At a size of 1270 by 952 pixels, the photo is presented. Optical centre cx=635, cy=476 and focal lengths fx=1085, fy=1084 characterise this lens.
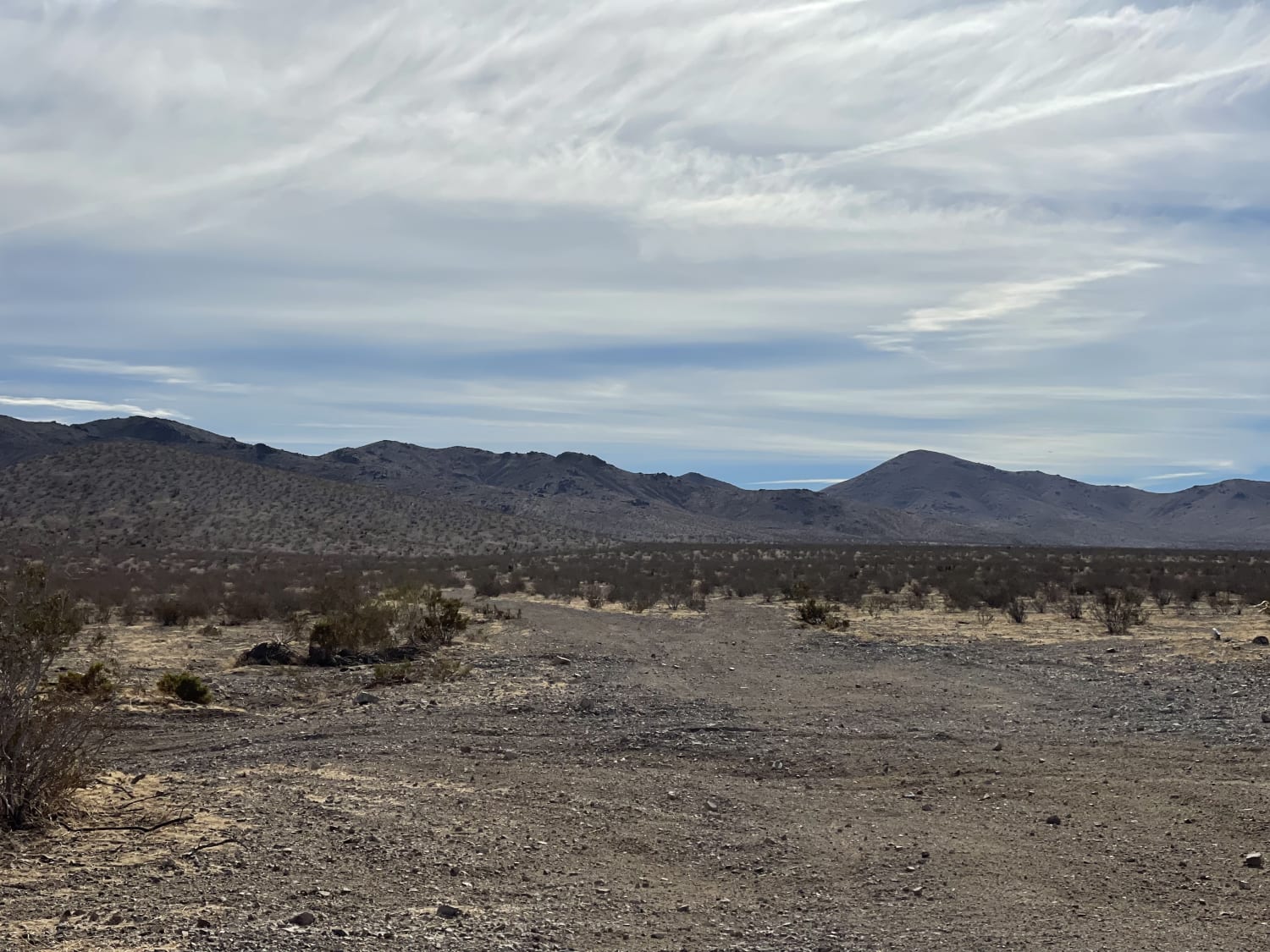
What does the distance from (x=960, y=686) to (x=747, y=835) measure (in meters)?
9.41

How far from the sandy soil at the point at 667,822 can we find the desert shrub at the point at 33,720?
0.93 ft

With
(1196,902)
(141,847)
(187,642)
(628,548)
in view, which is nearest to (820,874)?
(1196,902)

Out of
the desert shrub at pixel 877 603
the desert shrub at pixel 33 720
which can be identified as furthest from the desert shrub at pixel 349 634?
the desert shrub at pixel 877 603

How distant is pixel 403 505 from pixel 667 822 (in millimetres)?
86529

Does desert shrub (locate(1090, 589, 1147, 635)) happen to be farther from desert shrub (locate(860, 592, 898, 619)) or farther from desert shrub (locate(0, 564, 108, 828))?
desert shrub (locate(0, 564, 108, 828))

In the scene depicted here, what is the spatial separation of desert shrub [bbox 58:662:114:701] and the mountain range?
57.0 metres

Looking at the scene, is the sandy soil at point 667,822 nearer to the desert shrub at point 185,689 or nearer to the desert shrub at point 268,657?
the desert shrub at point 185,689

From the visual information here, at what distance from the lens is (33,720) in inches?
314

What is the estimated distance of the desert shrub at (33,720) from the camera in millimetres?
7766

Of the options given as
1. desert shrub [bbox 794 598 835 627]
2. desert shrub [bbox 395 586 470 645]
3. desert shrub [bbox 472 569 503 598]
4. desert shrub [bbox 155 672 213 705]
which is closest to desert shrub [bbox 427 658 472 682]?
desert shrub [bbox 395 586 470 645]

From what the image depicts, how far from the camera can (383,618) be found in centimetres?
2214

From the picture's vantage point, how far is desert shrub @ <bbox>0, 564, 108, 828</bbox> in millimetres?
7766

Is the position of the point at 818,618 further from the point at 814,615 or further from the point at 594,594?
the point at 594,594

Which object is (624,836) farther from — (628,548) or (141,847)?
(628,548)
